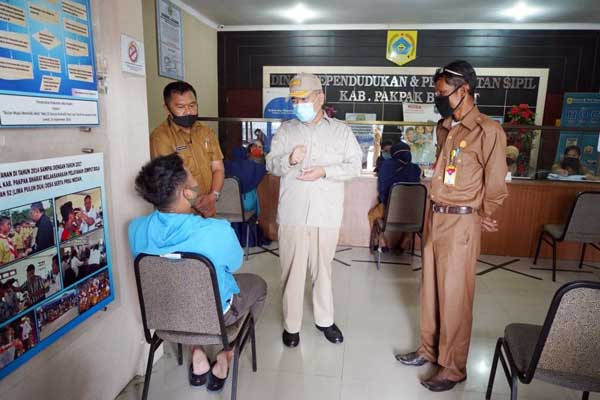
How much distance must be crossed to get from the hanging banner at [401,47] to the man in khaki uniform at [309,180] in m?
4.95

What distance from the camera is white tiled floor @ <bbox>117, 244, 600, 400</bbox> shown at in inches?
75.8

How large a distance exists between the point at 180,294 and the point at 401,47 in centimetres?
614

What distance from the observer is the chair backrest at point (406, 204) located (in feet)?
11.3

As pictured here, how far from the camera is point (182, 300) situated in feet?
4.95

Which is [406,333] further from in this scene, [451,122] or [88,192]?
[88,192]

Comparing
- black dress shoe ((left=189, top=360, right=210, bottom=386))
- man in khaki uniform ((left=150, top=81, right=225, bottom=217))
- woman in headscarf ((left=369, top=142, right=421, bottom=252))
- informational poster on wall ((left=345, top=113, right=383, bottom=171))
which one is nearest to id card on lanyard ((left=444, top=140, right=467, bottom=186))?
man in khaki uniform ((left=150, top=81, right=225, bottom=217))

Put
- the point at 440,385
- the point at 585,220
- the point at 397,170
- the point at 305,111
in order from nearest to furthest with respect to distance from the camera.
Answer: the point at 440,385
the point at 305,111
the point at 585,220
the point at 397,170

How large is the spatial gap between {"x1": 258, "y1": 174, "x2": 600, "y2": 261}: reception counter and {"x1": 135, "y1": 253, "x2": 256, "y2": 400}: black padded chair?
8.92ft

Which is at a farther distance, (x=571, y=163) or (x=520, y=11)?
(x=520, y=11)

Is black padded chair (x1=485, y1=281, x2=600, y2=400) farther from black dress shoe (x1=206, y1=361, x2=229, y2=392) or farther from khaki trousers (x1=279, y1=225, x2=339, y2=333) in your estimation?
black dress shoe (x1=206, y1=361, x2=229, y2=392)

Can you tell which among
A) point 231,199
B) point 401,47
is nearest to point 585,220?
point 231,199

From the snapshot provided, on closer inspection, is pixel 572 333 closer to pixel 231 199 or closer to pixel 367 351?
pixel 367 351

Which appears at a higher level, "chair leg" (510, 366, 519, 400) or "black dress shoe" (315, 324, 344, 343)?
"chair leg" (510, 366, 519, 400)

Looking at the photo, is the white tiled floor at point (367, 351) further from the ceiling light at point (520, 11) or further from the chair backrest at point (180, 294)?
the ceiling light at point (520, 11)
